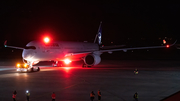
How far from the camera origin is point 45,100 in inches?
406

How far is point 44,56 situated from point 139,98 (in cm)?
1817

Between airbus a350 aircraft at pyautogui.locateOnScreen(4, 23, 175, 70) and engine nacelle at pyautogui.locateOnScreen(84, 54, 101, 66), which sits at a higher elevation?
airbus a350 aircraft at pyautogui.locateOnScreen(4, 23, 175, 70)

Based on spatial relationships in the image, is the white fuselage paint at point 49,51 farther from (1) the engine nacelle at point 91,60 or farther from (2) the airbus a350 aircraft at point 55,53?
(1) the engine nacelle at point 91,60

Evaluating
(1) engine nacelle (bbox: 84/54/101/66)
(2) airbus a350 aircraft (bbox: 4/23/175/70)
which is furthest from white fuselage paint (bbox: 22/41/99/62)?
(1) engine nacelle (bbox: 84/54/101/66)

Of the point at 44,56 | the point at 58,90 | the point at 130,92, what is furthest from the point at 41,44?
the point at 130,92

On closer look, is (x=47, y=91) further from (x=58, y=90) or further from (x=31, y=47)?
(x=31, y=47)

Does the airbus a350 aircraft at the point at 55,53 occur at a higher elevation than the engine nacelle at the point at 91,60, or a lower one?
higher

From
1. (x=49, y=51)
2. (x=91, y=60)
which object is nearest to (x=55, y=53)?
(x=49, y=51)

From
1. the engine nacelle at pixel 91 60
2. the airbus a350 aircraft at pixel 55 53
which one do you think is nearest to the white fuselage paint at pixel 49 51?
the airbus a350 aircraft at pixel 55 53

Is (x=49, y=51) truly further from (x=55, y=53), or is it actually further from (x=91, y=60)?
(x=91, y=60)

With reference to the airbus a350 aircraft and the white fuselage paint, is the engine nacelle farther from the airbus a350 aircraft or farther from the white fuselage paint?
the white fuselage paint

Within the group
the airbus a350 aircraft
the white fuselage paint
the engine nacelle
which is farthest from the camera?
the engine nacelle

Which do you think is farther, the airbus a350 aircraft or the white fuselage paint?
the airbus a350 aircraft

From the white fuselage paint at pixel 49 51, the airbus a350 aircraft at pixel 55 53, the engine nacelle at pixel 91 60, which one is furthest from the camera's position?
the engine nacelle at pixel 91 60
